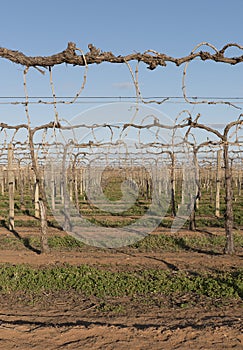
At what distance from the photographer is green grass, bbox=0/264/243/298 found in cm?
760

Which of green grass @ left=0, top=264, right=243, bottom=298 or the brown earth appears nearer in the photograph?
the brown earth

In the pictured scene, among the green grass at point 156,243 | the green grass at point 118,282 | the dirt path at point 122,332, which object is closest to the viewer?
the dirt path at point 122,332

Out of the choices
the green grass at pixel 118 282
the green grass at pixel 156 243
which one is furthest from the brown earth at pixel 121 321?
the green grass at pixel 156 243

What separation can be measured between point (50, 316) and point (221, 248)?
6.27 metres

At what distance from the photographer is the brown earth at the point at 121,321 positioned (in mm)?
4918

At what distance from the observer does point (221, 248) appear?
11.4m

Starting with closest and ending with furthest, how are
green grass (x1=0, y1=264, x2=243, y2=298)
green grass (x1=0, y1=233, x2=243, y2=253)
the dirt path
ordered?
the dirt path → green grass (x1=0, y1=264, x2=243, y2=298) → green grass (x1=0, y1=233, x2=243, y2=253)

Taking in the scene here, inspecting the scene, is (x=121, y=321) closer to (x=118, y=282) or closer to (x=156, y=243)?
(x=118, y=282)

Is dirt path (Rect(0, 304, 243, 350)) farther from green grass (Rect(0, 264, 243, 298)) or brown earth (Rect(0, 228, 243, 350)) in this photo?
green grass (Rect(0, 264, 243, 298))

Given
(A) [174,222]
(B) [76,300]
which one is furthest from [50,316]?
(A) [174,222]

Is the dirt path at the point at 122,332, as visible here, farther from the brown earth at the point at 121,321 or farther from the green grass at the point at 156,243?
the green grass at the point at 156,243

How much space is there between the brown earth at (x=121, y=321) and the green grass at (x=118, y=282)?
0.30 meters

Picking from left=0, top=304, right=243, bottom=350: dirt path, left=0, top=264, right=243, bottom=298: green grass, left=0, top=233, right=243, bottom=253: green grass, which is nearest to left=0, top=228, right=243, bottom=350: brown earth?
left=0, top=304, right=243, bottom=350: dirt path

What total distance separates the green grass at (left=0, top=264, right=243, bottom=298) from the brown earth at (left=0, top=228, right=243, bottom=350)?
304 millimetres
